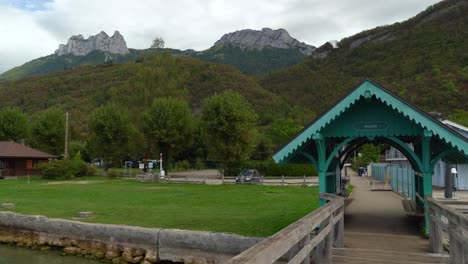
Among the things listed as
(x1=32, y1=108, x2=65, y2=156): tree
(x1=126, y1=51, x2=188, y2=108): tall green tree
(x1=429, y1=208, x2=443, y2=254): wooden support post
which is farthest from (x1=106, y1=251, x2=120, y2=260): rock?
(x1=32, y1=108, x2=65, y2=156): tree

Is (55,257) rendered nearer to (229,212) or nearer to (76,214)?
(76,214)

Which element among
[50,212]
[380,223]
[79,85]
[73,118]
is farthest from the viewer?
[79,85]

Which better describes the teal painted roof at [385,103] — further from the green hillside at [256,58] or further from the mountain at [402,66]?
the green hillside at [256,58]

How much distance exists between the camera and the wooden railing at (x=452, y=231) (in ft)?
20.4

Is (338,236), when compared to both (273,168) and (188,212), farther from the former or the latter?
(273,168)

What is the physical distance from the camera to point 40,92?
112938mm

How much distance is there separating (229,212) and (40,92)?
11115 centimetres

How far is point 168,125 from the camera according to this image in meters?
47.3

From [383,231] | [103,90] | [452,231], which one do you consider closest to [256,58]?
[103,90]

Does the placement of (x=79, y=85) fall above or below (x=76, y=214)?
above

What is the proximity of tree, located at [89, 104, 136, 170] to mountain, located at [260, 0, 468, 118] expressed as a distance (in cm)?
2877

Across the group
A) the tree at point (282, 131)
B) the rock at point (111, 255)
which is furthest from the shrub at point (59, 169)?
the tree at point (282, 131)

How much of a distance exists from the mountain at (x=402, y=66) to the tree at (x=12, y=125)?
152 feet

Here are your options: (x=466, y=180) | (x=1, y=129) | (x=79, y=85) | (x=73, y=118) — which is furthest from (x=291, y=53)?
(x=466, y=180)
